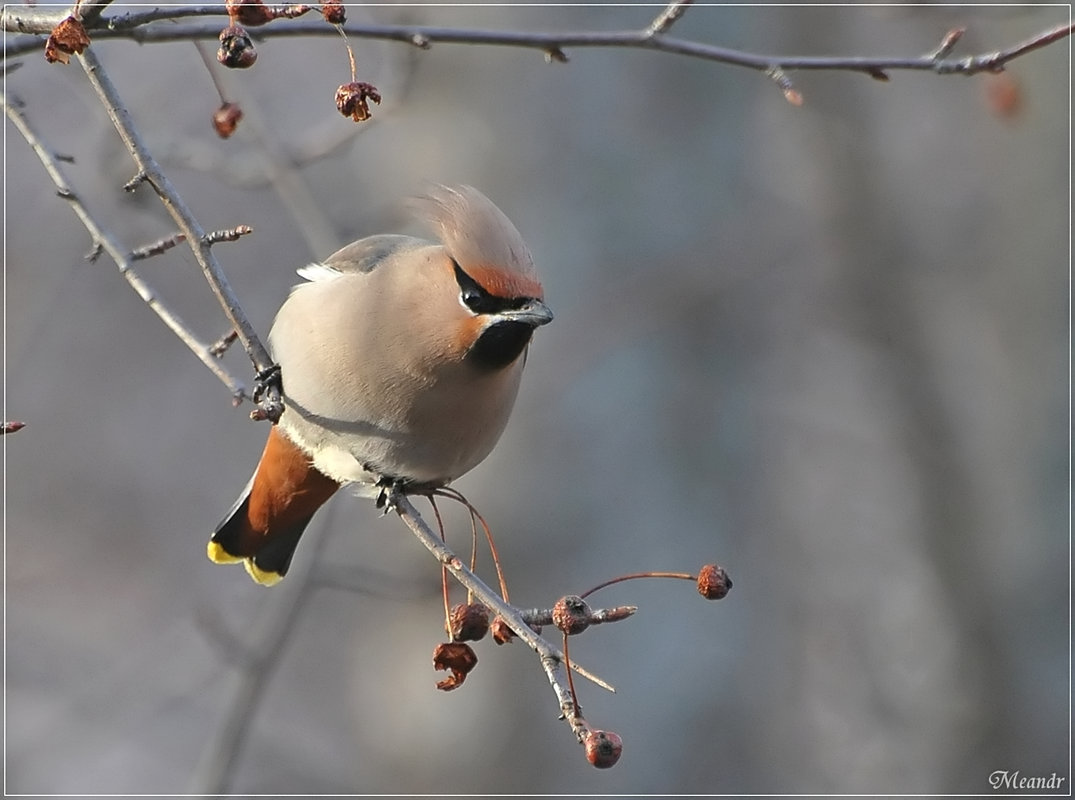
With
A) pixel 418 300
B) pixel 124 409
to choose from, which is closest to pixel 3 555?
pixel 124 409

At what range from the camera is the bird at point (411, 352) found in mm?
2648

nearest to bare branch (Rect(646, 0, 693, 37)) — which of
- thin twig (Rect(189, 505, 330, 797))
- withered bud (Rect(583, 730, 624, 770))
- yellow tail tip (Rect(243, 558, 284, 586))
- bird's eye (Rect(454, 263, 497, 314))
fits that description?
bird's eye (Rect(454, 263, 497, 314))

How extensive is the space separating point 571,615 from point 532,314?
812mm

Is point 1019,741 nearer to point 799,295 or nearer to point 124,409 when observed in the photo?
point 799,295

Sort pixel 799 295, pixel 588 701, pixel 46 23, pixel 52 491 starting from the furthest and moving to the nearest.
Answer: pixel 52 491 < pixel 799 295 < pixel 588 701 < pixel 46 23

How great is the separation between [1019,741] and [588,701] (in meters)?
2.13

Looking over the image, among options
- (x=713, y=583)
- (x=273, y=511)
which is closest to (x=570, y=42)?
(x=713, y=583)

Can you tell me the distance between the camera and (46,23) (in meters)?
2.11

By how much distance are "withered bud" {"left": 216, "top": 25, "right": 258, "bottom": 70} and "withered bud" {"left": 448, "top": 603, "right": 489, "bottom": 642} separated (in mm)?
1000

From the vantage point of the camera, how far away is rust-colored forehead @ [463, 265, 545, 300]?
261cm

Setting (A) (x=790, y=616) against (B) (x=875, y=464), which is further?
(B) (x=875, y=464)

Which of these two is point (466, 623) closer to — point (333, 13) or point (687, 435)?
point (333, 13)
